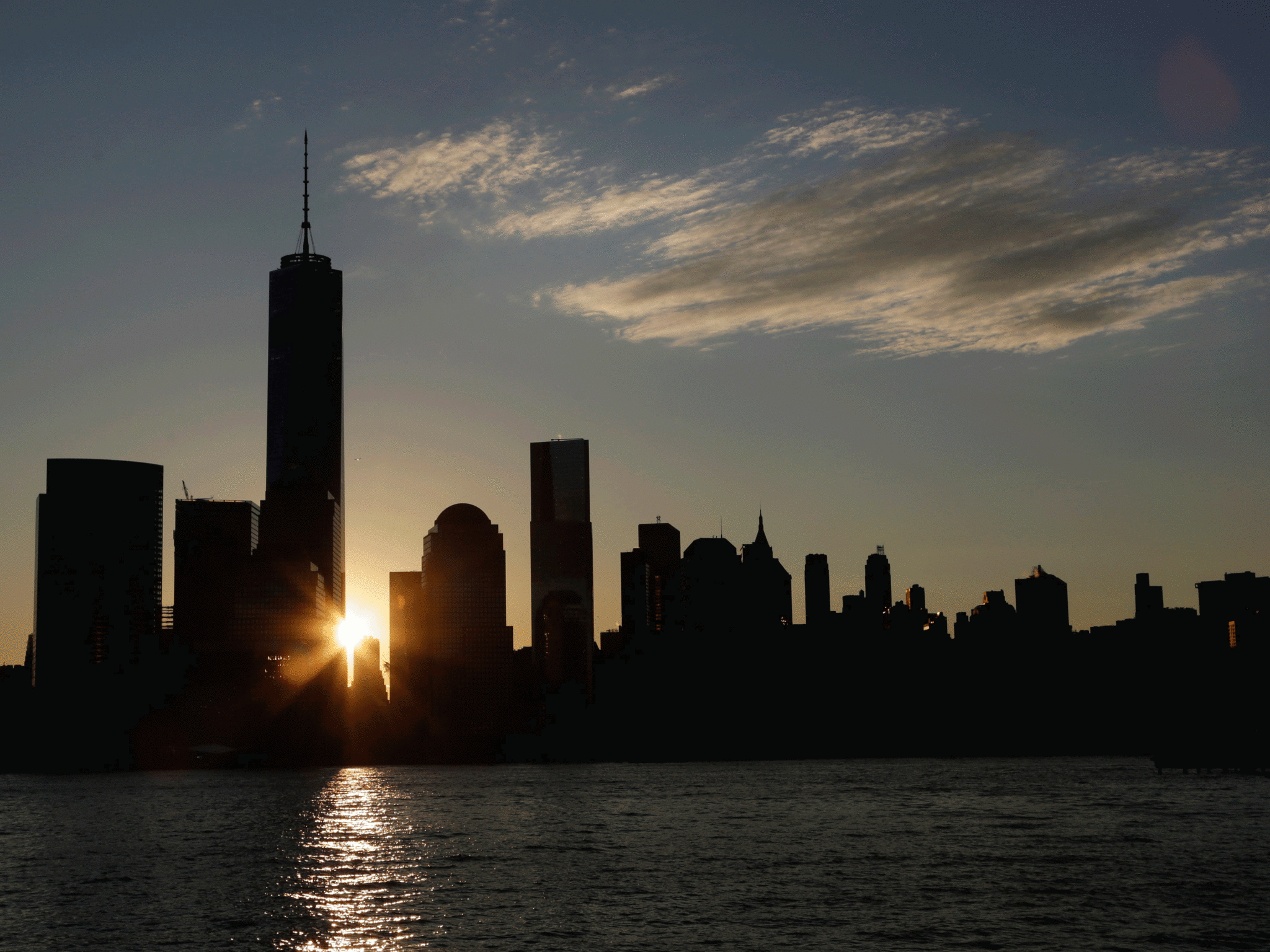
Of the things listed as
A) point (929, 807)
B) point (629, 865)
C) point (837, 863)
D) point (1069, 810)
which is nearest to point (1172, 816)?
point (1069, 810)

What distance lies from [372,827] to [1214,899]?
112m

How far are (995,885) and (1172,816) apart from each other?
88043 millimetres

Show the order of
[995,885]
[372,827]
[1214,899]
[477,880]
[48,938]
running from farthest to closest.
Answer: [372,827] → [477,880] → [995,885] → [1214,899] → [48,938]

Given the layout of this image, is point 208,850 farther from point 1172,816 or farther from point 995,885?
point 1172,816

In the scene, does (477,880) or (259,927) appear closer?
(259,927)

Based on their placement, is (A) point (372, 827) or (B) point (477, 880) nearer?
(B) point (477, 880)

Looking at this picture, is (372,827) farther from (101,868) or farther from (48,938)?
(48,938)

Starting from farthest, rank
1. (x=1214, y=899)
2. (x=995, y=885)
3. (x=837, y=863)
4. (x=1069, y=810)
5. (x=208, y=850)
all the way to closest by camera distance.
A: (x=1069, y=810) → (x=208, y=850) → (x=837, y=863) → (x=995, y=885) → (x=1214, y=899)

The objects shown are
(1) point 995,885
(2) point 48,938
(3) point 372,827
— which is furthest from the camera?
(3) point 372,827

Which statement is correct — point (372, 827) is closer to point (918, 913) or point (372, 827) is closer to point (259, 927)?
point (259, 927)

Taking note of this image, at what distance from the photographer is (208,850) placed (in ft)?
464

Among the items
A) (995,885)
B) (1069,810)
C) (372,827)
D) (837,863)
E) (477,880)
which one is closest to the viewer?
(995,885)

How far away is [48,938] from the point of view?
81.2 metres

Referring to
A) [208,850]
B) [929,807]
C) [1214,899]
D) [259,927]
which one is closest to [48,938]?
[259,927]
